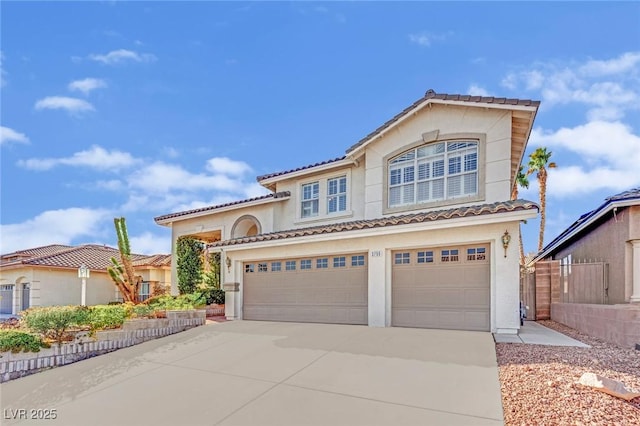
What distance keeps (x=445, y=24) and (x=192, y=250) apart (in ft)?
52.5

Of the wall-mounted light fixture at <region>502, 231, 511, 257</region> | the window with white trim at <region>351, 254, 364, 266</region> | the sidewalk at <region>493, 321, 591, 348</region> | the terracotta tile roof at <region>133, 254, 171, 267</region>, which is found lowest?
the sidewalk at <region>493, 321, 591, 348</region>

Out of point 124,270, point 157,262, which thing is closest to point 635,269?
point 124,270

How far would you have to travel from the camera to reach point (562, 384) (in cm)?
591

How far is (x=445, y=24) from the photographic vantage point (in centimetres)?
1294

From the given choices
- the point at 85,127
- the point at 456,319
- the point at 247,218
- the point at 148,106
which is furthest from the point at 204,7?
the point at 456,319

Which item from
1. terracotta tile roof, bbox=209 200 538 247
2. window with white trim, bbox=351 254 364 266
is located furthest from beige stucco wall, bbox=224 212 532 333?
window with white trim, bbox=351 254 364 266

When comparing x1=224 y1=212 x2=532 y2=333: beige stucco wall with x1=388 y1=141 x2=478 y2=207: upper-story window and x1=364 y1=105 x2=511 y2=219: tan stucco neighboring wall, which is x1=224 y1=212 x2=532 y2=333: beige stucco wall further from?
x1=388 y1=141 x2=478 y2=207: upper-story window

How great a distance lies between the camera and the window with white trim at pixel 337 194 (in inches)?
634

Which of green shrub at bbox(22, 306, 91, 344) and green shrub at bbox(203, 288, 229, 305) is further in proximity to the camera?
green shrub at bbox(203, 288, 229, 305)

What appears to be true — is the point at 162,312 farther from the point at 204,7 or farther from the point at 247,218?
the point at 204,7

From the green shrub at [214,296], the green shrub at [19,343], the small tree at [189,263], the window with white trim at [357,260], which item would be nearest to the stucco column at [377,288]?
the window with white trim at [357,260]

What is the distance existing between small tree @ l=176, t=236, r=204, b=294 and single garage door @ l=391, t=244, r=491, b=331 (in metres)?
12.3

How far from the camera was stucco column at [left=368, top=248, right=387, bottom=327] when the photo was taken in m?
11.9

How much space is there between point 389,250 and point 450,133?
4722mm
